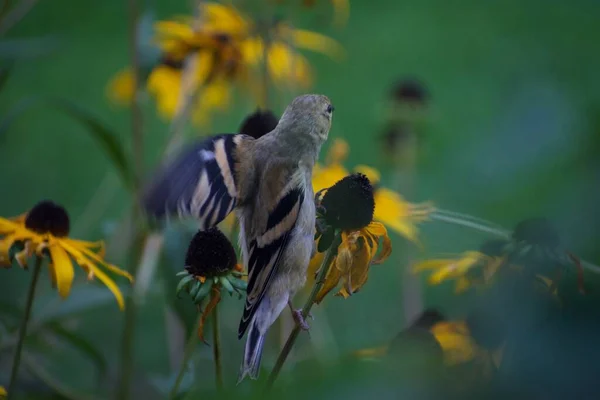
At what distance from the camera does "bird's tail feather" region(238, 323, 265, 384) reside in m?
0.94

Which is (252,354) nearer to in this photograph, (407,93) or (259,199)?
(259,199)

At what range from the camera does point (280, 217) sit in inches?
40.0

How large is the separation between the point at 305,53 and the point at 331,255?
3.61 meters

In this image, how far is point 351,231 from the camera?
953 mm

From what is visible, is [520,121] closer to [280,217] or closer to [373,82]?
[280,217]

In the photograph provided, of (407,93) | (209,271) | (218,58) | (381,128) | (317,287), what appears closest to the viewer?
(317,287)

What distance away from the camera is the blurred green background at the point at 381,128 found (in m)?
0.77

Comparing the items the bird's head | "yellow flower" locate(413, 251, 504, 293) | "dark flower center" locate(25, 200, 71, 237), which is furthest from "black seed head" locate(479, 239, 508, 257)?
"dark flower center" locate(25, 200, 71, 237)

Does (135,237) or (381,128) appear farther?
(381,128)

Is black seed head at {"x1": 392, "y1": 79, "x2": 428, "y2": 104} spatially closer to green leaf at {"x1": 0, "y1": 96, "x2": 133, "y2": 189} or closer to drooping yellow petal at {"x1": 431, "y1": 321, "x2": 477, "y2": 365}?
green leaf at {"x1": 0, "y1": 96, "x2": 133, "y2": 189}

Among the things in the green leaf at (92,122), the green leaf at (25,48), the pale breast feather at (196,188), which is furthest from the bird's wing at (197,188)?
the green leaf at (25,48)

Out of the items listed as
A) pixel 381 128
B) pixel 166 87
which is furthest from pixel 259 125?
pixel 381 128

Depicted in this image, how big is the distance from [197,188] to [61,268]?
0.69 ft

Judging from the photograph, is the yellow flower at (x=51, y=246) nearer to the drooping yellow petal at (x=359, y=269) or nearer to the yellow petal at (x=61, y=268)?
the yellow petal at (x=61, y=268)
